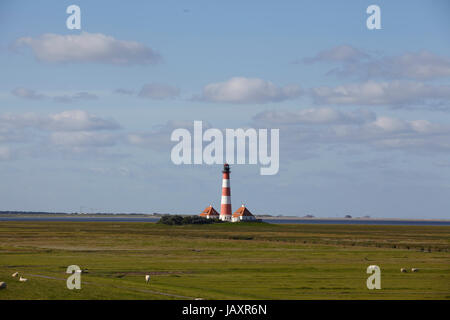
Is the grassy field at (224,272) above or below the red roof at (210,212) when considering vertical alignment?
below

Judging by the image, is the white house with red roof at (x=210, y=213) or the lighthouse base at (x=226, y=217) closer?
the lighthouse base at (x=226, y=217)

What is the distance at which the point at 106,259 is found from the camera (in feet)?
182

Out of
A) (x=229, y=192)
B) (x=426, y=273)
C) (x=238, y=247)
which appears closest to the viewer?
(x=426, y=273)

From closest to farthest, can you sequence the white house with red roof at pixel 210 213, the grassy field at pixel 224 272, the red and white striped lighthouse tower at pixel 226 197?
1. the grassy field at pixel 224 272
2. the red and white striped lighthouse tower at pixel 226 197
3. the white house with red roof at pixel 210 213

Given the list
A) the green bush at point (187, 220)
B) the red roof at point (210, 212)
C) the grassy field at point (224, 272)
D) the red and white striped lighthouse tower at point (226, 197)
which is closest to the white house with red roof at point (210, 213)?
the red roof at point (210, 212)

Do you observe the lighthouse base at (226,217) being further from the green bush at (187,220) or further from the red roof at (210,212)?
the red roof at (210,212)

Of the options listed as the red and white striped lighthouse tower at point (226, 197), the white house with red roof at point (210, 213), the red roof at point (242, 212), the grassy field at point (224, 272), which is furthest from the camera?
the white house with red roof at point (210, 213)

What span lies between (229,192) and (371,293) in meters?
108

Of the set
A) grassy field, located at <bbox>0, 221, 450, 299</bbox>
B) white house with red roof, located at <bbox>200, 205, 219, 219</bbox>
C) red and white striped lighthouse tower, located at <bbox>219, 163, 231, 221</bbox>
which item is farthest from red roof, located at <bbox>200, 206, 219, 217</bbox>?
grassy field, located at <bbox>0, 221, 450, 299</bbox>

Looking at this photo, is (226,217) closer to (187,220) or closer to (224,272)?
(187,220)

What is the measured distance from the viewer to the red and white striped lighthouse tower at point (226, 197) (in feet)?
465

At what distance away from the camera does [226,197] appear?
14550 cm

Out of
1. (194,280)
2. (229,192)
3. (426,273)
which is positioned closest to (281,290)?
(194,280)
